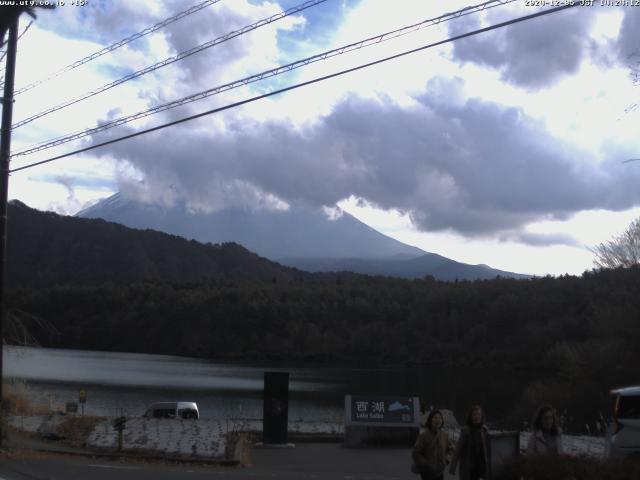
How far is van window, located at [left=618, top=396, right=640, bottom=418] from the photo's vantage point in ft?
36.2

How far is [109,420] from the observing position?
20.9 m

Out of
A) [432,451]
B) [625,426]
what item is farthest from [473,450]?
[625,426]

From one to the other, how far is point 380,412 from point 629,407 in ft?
21.9

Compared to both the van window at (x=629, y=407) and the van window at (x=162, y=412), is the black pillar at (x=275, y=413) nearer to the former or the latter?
the van window at (x=629, y=407)

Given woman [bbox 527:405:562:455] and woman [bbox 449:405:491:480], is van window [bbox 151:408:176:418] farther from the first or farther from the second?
woman [bbox 449:405:491:480]

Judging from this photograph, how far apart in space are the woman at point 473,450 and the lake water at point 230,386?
67.9 ft

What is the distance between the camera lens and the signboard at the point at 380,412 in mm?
16812

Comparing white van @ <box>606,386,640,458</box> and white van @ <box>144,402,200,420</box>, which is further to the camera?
white van @ <box>144,402,200,420</box>

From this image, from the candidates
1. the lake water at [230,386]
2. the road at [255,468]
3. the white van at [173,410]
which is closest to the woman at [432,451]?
the road at [255,468]

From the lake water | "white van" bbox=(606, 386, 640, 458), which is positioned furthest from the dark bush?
the lake water

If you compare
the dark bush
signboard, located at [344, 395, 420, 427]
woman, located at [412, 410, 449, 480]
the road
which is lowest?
the road

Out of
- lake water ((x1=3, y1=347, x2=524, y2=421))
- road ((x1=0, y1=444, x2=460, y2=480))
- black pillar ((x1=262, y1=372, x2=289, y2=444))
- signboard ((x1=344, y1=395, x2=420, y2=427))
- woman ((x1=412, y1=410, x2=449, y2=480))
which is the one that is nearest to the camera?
woman ((x1=412, y1=410, x2=449, y2=480))

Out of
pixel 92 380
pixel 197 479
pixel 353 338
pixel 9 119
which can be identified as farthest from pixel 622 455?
pixel 353 338

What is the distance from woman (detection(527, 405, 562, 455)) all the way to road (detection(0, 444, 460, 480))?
3804 mm
